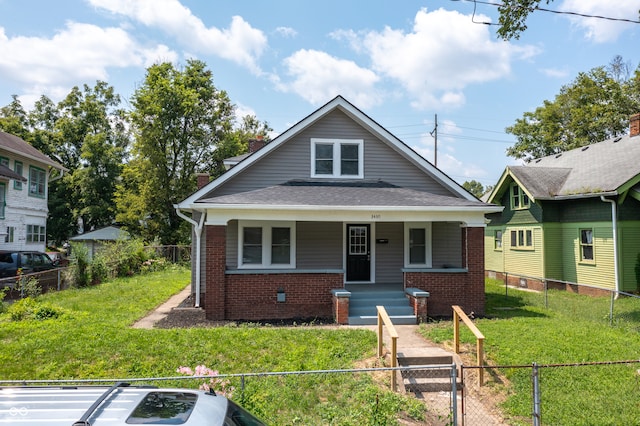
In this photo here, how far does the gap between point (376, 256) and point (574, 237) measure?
34.4 feet

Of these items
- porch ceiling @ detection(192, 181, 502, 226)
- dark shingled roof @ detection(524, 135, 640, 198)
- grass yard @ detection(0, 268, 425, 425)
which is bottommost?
grass yard @ detection(0, 268, 425, 425)

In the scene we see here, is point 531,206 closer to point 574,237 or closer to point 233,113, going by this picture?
point 574,237

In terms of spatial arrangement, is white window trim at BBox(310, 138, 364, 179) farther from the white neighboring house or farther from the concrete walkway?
the white neighboring house

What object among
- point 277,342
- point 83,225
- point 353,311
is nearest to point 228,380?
point 277,342

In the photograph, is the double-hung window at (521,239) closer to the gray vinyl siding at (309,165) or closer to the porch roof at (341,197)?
the gray vinyl siding at (309,165)

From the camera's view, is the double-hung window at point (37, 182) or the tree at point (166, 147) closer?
the double-hung window at point (37, 182)

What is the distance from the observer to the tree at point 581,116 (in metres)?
31.8

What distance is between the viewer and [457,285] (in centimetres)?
1185

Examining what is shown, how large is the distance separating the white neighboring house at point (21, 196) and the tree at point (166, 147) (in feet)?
19.7

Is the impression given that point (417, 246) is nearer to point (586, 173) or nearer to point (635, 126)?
point (586, 173)

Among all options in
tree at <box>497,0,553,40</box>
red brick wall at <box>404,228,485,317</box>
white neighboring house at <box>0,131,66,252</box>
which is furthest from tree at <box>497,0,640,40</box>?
white neighboring house at <box>0,131,66,252</box>

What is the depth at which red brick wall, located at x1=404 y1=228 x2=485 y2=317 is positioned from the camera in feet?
38.4

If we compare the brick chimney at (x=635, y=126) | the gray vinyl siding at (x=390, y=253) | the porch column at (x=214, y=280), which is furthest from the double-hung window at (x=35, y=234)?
the brick chimney at (x=635, y=126)

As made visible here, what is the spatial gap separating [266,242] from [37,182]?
869 inches
